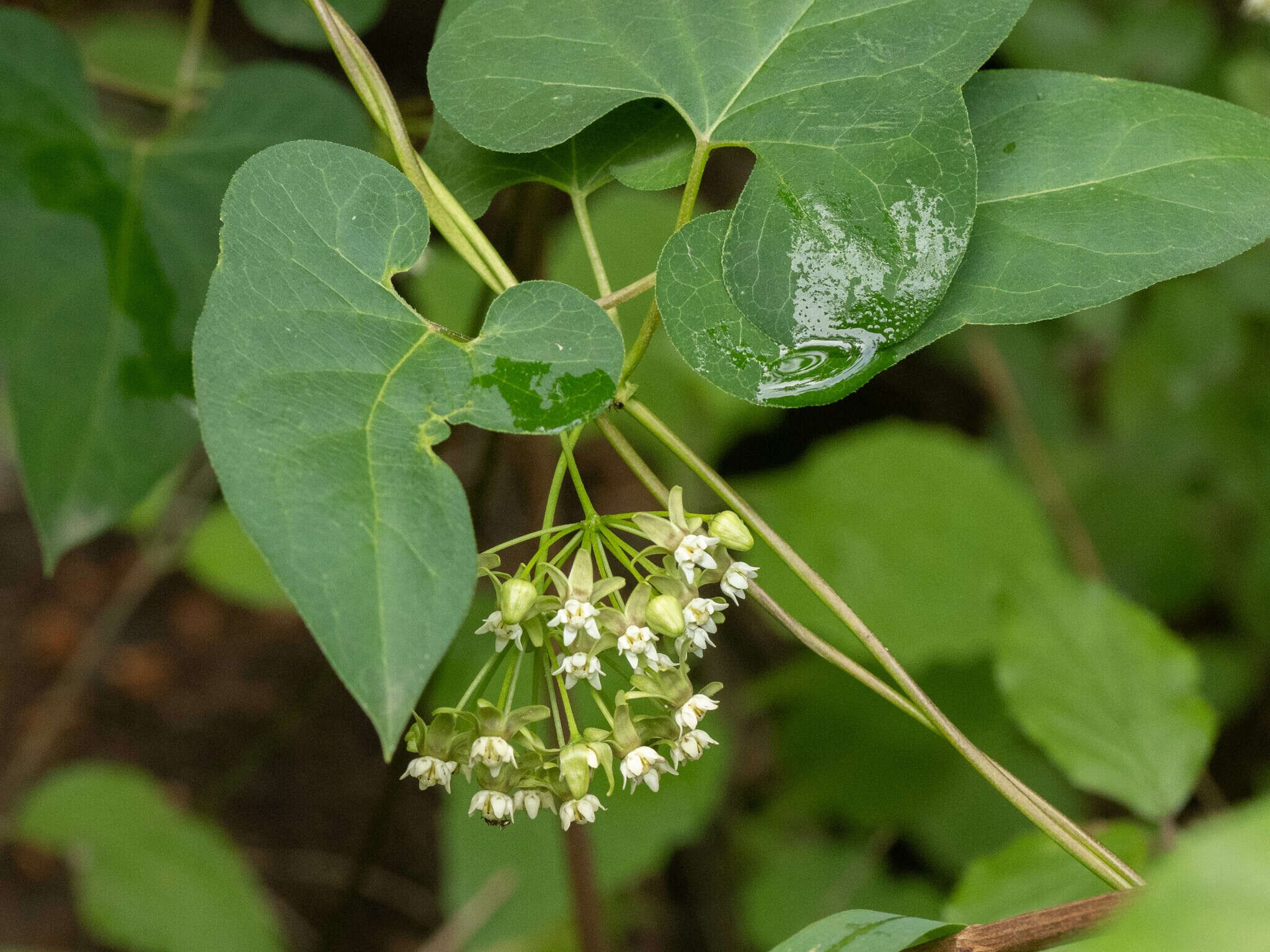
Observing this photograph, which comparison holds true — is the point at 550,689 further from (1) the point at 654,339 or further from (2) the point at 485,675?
(1) the point at 654,339

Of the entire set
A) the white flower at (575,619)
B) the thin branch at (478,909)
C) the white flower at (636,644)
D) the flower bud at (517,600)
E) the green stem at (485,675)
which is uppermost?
the flower bud at (517,600)

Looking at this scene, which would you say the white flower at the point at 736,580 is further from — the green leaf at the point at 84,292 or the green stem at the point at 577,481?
the green leaf at the point at 84,292

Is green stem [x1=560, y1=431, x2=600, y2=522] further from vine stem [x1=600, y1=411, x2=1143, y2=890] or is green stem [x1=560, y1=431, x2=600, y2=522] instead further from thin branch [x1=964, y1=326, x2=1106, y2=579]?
thin branch [x1=964, y1=326, x2=1106, y2=579]

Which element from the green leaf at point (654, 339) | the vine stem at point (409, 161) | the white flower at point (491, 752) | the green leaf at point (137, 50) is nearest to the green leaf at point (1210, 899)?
the white flower at point (491, 752)

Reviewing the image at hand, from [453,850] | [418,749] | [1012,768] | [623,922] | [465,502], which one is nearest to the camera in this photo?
[465,502]

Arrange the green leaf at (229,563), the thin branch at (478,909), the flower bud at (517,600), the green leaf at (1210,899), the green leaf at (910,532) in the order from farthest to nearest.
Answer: the green leaf at (229,563), the green leaf at (910,532), the thin branch at (478,909), the flower bud at (517,600), the green leaf at (1210,899)

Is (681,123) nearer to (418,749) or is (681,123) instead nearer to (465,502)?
(465,502)

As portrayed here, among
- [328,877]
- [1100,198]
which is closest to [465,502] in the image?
[1100,198]
